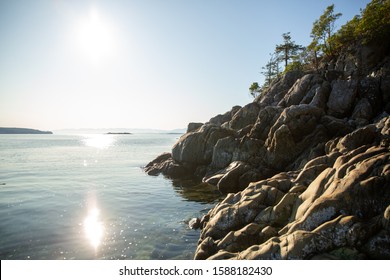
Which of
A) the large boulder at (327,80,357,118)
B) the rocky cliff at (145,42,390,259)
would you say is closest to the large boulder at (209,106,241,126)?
the rocky cliff at (145,42,390,259)

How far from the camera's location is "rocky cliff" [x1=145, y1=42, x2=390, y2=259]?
1052 centimetres

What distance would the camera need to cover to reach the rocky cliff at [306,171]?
1052 centimetres

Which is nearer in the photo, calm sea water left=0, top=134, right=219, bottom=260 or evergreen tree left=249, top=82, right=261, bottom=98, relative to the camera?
calm sea water left=0, top=134, right=219, bottom=260

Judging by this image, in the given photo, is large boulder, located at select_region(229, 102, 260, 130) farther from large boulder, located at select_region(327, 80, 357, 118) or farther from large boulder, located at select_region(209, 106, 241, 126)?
large boulder, located at select_region(327, 80, 357, 118)

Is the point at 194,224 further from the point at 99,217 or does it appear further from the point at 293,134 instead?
the point at 293,134

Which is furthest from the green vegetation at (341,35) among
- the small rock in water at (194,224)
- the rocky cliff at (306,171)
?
the small rock in water at (194,224)

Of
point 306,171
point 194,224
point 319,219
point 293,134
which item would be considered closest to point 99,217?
point 194,224

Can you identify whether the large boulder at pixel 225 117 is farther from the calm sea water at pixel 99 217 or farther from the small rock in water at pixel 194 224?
the small rock in water at pixel 194 224

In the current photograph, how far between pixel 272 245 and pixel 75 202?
23.1 metres

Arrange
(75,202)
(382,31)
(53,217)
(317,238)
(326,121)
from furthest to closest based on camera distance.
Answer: (382,31) → (326,121) → (75,202) → (53,217) → (317,238)

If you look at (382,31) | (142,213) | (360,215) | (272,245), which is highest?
(382,31)
